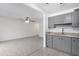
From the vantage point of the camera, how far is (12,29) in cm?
771

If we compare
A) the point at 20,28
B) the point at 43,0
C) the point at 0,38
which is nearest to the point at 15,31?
the point at 20,28

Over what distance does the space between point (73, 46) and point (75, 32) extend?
930mm

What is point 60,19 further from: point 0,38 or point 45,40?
point 0,38

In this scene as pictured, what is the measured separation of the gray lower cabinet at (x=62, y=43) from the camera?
11.1ft

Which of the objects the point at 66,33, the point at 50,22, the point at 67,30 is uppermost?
the point at 50,22

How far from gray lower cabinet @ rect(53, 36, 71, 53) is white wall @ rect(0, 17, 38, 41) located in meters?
5.02

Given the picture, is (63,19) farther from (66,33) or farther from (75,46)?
(75,46)

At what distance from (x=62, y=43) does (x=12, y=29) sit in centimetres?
572

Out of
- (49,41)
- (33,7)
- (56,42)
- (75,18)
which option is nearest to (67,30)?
(56,42)

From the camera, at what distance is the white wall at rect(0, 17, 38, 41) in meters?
6.84

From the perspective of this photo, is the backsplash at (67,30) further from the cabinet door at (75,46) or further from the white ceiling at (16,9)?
the white ceiling at (16,9)

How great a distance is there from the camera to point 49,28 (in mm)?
5188

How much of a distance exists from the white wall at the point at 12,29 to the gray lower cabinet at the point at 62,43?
5023 millimetres

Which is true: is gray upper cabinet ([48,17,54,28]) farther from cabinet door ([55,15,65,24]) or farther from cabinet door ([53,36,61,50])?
cabinet door ([53,36,61,50])
